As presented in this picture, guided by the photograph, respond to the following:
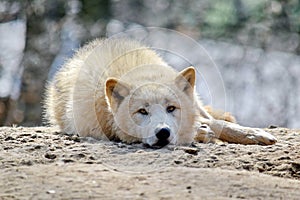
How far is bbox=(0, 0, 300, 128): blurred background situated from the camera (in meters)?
12.8

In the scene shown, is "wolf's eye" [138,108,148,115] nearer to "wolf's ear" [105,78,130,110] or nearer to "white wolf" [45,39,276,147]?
"white wolf" [45,39,276,147]

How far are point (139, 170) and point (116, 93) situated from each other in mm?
1349

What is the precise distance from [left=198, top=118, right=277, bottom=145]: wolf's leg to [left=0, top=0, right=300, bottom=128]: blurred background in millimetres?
6173

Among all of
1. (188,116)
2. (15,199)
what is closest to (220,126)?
(188,116)

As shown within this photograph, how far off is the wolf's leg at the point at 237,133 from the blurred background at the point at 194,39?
6.17 meters

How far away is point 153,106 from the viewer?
18.2 ft

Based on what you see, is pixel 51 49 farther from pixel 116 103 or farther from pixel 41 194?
pixel 41 194


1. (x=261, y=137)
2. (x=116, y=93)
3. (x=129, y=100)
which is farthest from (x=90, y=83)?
(x=261, y=137)

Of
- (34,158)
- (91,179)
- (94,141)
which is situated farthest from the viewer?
(94,141)

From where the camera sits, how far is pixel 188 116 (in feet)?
18.9

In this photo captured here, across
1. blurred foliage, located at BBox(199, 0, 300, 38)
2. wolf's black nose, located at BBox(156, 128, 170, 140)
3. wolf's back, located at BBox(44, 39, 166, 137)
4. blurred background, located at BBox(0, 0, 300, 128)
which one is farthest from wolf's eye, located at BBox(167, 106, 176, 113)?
blurred foliage, located at BBox(199, 0, 300, 38)

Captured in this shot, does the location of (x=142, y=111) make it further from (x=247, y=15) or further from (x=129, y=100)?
(x=247, y=15)

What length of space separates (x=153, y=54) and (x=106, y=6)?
6823mm

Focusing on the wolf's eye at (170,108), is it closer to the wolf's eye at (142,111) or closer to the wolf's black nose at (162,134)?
the wolf's eye at (142,111)
